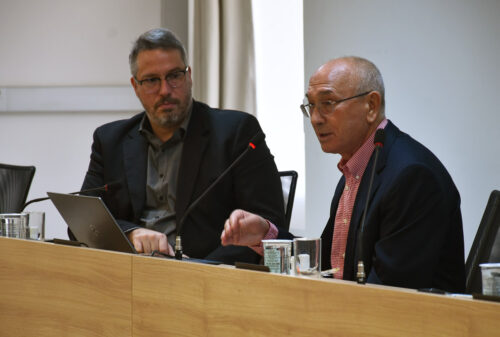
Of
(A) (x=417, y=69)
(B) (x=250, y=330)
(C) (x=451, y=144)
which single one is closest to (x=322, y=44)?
(A) (x=417, y=69)

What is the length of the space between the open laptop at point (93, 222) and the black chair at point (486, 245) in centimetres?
94

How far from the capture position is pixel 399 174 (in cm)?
199

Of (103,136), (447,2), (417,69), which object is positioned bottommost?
(103,136)

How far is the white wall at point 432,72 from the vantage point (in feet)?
11.3

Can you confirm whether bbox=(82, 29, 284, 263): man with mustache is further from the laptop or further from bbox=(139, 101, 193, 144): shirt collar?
the laptop

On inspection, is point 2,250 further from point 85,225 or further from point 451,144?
point 451,144

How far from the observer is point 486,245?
2.29 metres

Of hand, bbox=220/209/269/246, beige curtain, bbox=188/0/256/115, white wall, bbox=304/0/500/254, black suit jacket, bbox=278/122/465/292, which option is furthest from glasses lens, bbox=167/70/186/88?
beige curtain, bbox=188/0/256/115

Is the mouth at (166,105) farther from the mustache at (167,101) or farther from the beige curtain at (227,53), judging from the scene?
the beige curtain at (227,53)

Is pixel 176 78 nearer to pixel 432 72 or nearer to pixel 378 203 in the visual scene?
pixel 378 203

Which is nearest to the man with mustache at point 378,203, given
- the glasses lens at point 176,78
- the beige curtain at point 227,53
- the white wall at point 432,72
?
the glasses lens at point 176,78

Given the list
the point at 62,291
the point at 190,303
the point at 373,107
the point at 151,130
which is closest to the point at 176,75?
the point at 151,130

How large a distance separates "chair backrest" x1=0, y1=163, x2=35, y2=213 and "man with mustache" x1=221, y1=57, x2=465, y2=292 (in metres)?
1.62

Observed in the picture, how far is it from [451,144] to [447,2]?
72 centimetres
